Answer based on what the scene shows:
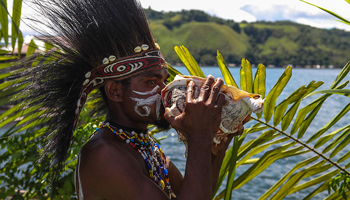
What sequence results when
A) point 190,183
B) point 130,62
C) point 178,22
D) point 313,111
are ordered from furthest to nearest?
point 178,22 → point 313,111 → point 130,62 → point 190,183

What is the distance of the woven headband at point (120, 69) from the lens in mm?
1708

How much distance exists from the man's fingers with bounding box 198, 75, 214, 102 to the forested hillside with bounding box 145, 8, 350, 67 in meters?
76.1

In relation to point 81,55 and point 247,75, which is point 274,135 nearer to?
point 247,75

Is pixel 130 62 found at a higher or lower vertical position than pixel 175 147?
higher

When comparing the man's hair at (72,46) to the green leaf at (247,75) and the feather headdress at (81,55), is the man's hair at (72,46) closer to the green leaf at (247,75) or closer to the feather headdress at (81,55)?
the feather headdress at (81,55)

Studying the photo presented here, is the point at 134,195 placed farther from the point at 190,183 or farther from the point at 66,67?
the point at 66,67

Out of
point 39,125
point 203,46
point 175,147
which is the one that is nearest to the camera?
point 39,125

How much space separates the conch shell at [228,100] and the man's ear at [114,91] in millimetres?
274

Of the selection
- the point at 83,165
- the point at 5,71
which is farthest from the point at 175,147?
the point at 83,165

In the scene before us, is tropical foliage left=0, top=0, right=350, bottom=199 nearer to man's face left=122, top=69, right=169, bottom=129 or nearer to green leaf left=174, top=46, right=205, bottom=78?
green leaf left=174, top=46, right=205, bottom=78

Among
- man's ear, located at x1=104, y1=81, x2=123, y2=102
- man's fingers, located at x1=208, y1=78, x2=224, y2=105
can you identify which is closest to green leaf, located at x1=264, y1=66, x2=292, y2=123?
man's fingers, located at x1=208, y1=78, x2=224, y2=105

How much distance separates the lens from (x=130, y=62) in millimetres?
1716

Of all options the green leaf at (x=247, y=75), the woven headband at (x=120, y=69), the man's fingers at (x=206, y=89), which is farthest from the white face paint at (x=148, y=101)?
the green leaf at (x=247, y=75)

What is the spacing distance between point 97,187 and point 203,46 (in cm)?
9099
